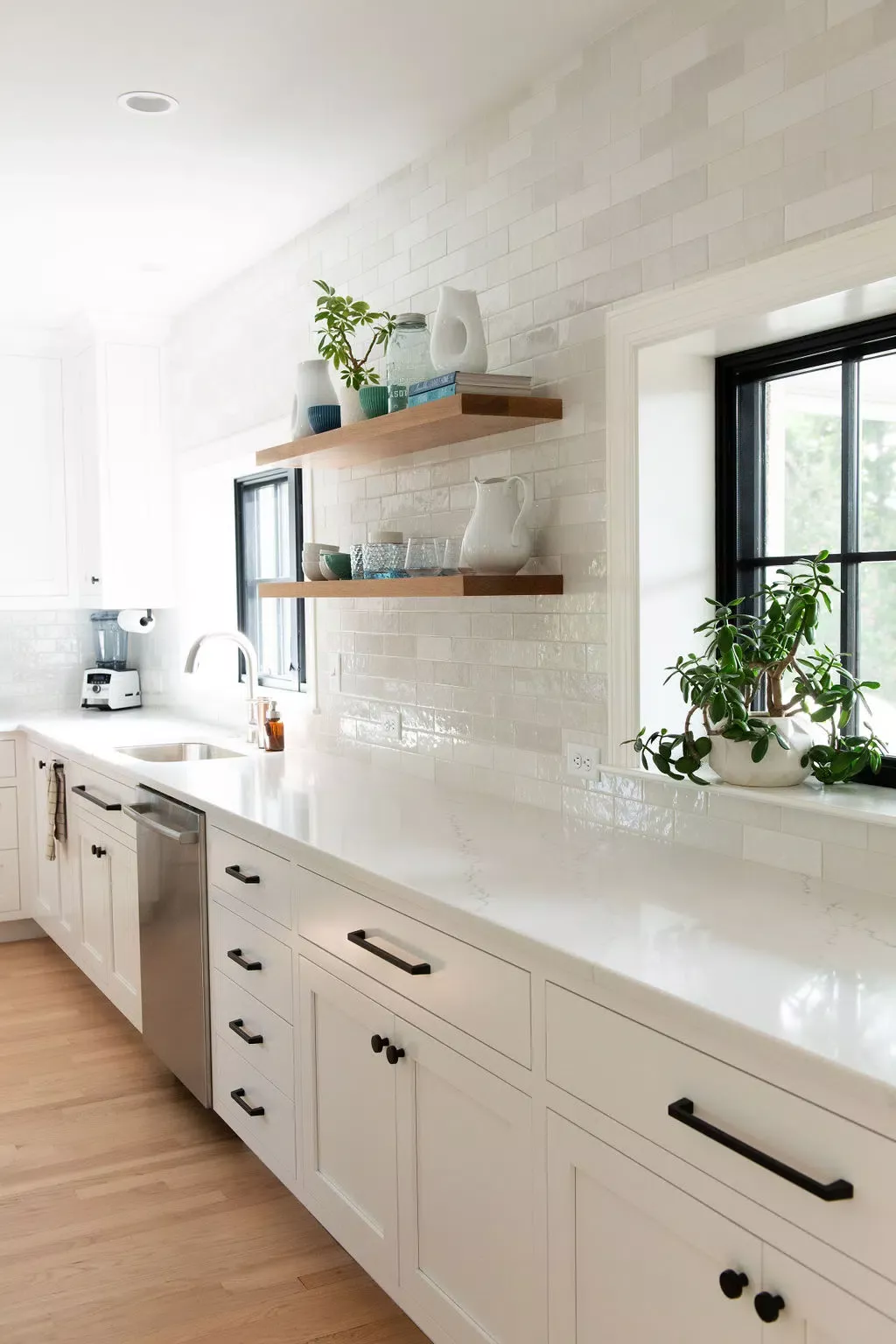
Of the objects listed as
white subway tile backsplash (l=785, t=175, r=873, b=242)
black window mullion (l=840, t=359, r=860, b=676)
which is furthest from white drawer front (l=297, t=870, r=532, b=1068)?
white subway tile backsplash (l=785, t=175, r=873, b=242)

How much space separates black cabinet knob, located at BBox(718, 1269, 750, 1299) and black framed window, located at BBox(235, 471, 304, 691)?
3121mm

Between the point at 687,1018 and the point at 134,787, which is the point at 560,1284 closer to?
the point at 687,1018

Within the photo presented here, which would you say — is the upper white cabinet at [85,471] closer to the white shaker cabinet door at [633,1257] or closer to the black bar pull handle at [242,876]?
the black bar pull handle at [242,876]

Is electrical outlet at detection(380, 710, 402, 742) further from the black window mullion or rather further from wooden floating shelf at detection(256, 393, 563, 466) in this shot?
the black window mullion

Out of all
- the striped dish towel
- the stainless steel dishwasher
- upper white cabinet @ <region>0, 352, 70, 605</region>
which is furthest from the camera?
upper white cabinet @ <region>0, 352, 70, 605</region>

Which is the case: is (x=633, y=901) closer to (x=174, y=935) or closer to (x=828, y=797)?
(x=828, y=797)

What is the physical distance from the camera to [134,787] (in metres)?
3.55

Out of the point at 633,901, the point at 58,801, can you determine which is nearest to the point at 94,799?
the point at 58,801

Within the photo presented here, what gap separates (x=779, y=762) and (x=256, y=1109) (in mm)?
1539

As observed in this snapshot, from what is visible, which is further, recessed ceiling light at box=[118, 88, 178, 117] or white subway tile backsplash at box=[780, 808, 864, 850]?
recessed ceiling light at box=[118, 88, 178, 117]

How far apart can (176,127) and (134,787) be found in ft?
6.08

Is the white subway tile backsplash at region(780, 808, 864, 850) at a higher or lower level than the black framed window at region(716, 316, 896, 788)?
lower

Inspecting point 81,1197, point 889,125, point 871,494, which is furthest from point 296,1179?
point 889,125

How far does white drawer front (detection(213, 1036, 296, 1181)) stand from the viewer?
2.65m
